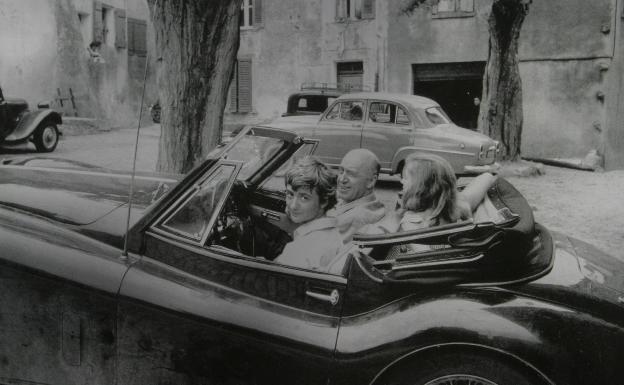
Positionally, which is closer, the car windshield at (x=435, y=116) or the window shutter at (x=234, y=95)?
the car windshield at (x=435, y=116)

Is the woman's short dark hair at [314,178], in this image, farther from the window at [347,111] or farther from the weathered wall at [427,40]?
the weathered wall at [427,40]

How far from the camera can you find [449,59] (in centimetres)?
1914

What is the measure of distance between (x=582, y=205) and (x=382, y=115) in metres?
3.88

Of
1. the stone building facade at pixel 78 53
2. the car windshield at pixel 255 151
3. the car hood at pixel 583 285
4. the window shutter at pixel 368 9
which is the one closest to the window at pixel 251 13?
the stone building facade at pixel 78 53

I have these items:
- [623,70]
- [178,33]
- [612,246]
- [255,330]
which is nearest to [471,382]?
[255,330]

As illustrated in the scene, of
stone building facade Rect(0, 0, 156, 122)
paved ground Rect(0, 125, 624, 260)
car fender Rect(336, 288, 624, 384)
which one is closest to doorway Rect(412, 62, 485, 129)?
paved ground Rect(0, 125, 624, 260)

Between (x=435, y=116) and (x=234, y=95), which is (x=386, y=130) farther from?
(x=234, y=95)

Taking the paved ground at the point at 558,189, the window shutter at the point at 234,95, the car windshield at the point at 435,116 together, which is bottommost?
the paved ground at the point at 558,189

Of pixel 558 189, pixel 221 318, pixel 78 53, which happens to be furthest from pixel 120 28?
pixel 221 318

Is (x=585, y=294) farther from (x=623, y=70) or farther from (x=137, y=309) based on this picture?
(x=623, y=70)

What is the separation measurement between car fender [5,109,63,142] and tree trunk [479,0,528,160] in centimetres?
996

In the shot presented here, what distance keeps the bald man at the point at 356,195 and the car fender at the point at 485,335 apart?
845mm

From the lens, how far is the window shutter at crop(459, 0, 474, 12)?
18.8m

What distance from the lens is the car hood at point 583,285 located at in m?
2.26
